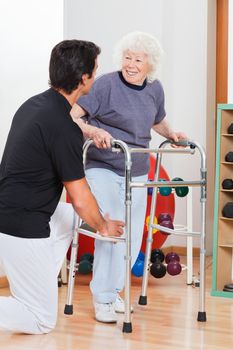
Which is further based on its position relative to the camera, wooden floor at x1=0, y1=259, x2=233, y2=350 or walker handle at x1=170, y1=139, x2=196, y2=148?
walker handle at x1=170, y1=139, x2=196, y2=148

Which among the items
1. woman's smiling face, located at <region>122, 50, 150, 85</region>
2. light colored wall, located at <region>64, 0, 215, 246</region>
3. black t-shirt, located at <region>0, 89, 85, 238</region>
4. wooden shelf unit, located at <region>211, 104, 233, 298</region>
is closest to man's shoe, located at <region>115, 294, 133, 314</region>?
wooden shelf unit, located at <region>211, 104, 233, 298</region>

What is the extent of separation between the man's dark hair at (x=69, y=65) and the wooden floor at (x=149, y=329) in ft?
3.54

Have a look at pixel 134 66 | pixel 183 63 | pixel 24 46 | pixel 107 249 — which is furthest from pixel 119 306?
pixel 183 63

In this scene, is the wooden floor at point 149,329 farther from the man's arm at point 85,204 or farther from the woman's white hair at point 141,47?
the woman's white hair at point 141,47

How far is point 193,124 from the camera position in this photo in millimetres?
5852

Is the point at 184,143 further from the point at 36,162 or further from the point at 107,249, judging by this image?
the point at 36,162

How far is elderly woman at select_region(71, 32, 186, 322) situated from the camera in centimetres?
347

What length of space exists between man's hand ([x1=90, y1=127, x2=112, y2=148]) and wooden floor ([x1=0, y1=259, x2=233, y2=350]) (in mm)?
851

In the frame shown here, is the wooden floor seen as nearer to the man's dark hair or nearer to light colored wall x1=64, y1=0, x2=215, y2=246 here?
the man's dark hair

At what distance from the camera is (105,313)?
11.3 feet

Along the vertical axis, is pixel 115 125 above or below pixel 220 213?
above

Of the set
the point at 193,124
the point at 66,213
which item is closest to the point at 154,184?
the point at 66,213

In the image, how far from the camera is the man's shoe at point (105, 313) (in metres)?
3.43

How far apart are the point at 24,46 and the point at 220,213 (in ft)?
5.19
